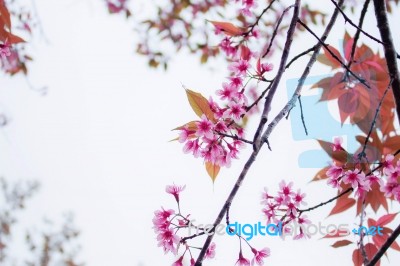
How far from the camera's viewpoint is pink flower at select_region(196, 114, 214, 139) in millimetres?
605

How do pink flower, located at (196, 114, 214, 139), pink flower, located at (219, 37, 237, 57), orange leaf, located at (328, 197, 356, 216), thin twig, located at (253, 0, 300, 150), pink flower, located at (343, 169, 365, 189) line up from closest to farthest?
thin twig, located at (253, 0, 300, 150), pink flower, located at (196, 114, 214, 139), pink flower, located at (343, 169, 365, 189), orange leaf, located at (328, 197, 356, 216), pink flower, located at (219, 37, 237, 57)

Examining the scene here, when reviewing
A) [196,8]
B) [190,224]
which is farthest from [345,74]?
[196,8]

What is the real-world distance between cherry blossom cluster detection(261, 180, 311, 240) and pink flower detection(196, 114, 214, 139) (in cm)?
28

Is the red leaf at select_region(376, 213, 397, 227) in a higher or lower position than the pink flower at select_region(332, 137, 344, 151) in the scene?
lower

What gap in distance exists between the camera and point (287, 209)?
31.4 inches

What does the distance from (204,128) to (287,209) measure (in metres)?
0.30

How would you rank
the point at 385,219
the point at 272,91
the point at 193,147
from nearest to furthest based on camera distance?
1. the point at 272,91
2. the point at 193,147
3. the point at 385,219

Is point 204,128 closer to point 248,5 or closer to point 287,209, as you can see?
point 287,209

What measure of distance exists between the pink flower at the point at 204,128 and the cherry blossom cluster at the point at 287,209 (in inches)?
11.0

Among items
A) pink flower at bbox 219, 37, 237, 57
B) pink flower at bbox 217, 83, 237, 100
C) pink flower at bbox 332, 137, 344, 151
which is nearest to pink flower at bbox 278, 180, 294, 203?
pink flower at bbox 332, 137, 344, 151

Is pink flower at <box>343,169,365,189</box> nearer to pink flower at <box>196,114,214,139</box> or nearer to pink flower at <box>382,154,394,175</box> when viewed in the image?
pink flower at <box>382,154,394,175</box>

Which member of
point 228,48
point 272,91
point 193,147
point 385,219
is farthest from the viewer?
point 228,48

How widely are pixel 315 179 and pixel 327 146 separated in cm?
8

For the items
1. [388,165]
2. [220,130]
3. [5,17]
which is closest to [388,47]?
[388,165]
